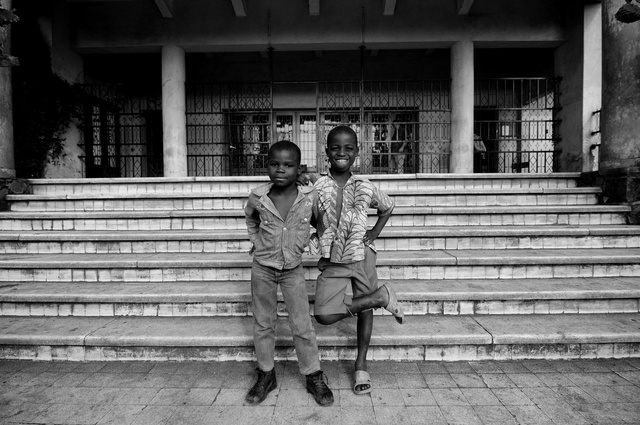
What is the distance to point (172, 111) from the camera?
775cm

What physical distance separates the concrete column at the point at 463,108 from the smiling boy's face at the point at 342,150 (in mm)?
6160

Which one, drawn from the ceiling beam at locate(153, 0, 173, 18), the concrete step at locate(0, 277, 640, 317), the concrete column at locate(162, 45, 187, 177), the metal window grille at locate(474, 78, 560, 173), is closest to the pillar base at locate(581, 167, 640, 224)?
the concrete step at locate(0, 277, 640, 317)

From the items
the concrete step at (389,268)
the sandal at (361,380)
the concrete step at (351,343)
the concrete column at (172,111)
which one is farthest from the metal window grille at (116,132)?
the sandal at (361,380)

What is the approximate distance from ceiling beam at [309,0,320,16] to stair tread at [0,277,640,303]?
20.1 ft

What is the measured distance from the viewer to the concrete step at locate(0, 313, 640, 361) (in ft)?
8.89

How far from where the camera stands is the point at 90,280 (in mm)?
3703

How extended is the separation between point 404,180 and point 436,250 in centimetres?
202

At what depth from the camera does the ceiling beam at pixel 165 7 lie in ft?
23.5

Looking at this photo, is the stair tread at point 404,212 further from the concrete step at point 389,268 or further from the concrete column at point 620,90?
the concrete step at point 389,268

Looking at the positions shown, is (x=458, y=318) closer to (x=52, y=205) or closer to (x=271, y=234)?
(x=271, y=234)

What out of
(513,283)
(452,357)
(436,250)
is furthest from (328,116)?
(452,357)

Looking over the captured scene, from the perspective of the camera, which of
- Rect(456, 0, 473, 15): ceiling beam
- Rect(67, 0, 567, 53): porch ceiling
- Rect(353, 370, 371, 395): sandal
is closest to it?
Rect(353, 370, 371, 395): sandal

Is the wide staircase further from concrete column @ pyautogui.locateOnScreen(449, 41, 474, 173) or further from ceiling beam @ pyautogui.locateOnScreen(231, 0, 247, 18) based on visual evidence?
ceiling beam @ pyautogui.locateOnScreen(231, 0, 247, 18)

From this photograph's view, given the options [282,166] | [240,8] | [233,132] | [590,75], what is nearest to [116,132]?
[233,132]
